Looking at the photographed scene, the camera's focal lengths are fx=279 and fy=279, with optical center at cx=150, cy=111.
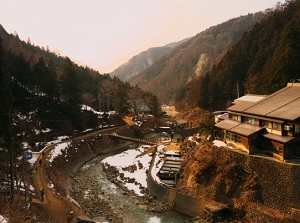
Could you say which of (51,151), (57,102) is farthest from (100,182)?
(57,102)

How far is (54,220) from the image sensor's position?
68.6 ft

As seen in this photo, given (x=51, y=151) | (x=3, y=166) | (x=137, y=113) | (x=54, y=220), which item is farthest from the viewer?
(x=137, y=113)

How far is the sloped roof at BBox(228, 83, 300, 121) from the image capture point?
23.4 m

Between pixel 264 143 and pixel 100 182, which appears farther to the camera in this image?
pixel 100 182

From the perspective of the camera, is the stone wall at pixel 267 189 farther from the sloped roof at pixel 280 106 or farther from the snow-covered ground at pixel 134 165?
the snow-covered ground at pixel 134 165

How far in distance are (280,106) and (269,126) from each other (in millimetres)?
2109

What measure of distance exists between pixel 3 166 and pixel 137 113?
5201 centimetres

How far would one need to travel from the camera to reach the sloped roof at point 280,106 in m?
23.4

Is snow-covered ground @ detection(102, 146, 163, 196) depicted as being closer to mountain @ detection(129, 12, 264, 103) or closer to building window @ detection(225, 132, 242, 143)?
building window @ detection(225, 132, 242, 143)

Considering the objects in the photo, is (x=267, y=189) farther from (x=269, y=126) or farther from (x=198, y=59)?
(x=198, y=59)

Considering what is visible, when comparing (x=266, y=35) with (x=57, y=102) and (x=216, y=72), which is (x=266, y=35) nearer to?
(x=216, y=72)

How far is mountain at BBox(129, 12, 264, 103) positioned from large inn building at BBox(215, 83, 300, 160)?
103224mm

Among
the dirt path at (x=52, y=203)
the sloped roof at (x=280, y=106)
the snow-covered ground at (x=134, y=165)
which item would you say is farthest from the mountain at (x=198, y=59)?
the dirt path at (x=52, y=203)

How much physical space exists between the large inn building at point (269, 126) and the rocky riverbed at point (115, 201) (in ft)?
31.2
